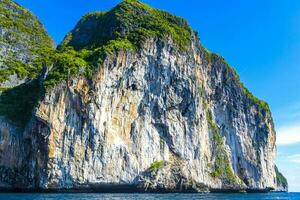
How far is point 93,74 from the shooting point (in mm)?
68625

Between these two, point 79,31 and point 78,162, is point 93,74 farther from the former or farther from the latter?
point 79,31

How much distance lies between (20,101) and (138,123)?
18.8m

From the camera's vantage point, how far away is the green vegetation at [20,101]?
65.7 metres

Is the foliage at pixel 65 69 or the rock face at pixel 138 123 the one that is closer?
the rock face at pixel 138 123

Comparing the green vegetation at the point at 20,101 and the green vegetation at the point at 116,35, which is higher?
the green vegetation at the point at 116,35

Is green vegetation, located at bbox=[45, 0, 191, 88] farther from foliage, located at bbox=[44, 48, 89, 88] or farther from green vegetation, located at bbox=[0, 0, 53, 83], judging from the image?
green vegetation, located at bbox=[0, 0, 53, 83]

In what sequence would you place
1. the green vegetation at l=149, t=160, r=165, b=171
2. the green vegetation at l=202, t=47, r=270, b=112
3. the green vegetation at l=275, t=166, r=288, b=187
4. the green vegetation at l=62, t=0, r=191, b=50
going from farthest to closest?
1. the green vegetation at l=275, t=166, r=288, b=187
2. the green vegetation at l=202, t=47, r=270, b=112
3. the green vegetation at l=62, t=0, r=191, b=50
4. the green vegetation at l=149, t=160, r=165, b=171

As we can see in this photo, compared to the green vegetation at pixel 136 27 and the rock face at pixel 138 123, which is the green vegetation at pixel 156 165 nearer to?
the rock face at pixel 138 123

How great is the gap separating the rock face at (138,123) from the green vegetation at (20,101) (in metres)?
1.82

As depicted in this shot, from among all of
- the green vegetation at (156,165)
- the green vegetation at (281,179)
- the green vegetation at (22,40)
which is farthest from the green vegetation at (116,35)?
the green vegetation at (281,179)

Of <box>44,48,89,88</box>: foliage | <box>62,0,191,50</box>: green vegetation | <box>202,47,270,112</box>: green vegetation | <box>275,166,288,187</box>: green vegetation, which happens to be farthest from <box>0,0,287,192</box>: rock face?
<box>275,166,288,187</box>: green vegetation

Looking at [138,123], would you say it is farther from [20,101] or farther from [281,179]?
[281,179]

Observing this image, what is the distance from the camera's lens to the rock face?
207 feet

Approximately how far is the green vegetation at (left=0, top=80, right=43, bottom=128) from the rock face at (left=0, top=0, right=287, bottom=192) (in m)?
1.82
